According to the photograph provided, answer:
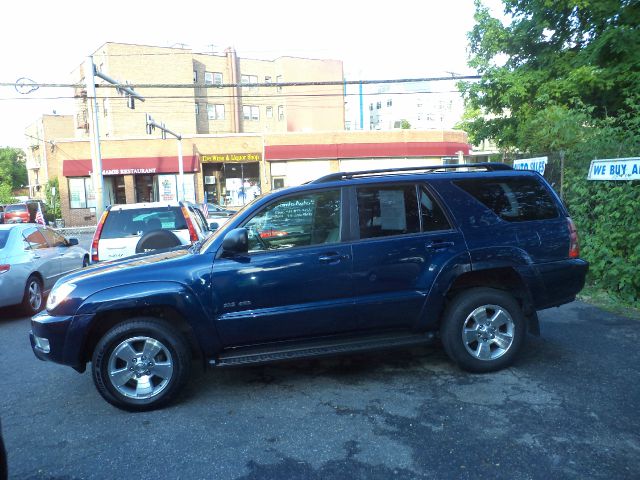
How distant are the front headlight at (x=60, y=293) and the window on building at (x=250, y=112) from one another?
46.5 metres

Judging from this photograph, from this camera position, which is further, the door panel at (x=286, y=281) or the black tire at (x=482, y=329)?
the black tire at (x=482, y=329)

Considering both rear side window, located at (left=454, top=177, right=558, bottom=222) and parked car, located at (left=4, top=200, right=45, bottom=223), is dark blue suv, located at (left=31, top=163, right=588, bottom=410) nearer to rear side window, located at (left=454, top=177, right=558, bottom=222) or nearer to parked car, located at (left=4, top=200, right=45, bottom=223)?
rear side window, located at (left=454, top=177, right=558, bottom=222)

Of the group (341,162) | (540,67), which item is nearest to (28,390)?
(540,67)

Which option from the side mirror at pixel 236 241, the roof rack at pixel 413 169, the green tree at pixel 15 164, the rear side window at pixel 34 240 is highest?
the green tree at pixel 15 164

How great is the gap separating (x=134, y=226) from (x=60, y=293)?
4.26 metres

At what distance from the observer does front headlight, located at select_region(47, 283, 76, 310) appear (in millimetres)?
4211

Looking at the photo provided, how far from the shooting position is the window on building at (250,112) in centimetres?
4897

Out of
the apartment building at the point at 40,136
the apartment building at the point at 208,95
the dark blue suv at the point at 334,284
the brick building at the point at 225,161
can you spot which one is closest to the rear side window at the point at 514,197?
the dark blue suv at the point at 334,284

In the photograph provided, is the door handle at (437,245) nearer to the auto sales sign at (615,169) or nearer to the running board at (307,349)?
the running board at (307,349)

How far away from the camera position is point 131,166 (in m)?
34.4

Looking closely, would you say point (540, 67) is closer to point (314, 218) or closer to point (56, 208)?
point (314, 218)

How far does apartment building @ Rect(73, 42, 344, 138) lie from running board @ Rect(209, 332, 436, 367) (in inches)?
1411

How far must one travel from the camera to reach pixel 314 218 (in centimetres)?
458

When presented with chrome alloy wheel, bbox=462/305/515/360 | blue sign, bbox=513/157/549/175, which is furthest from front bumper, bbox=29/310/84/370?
blue sign, bbox=513/157/549/175
